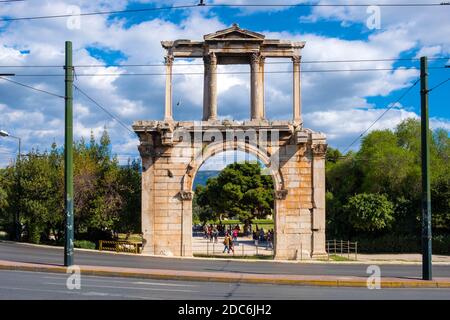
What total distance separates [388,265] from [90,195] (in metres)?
16.5

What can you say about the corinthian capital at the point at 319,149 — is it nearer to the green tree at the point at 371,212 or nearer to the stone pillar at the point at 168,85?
the stone pillar at the point at 168,85

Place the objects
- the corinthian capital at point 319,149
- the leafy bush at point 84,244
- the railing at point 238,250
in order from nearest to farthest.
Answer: the corinthian capital at point 319,149, the leafy bush at point 84,244, the railing at point 238,250

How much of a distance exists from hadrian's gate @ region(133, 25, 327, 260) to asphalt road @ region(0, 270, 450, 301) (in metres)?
11.9

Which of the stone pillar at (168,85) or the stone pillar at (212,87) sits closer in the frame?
the stone pillar at (212,87)

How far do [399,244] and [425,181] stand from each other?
20.6 m

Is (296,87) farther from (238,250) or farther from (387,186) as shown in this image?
(387,186)

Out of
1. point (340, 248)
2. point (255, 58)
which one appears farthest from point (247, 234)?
point (255, 58)

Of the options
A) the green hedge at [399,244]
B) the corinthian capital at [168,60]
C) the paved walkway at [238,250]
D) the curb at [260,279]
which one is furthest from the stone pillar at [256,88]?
the green hedge at [399,244]

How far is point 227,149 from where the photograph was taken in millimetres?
28531

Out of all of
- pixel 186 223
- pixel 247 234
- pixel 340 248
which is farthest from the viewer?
pixel 247 234

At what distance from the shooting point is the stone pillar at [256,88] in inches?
1142

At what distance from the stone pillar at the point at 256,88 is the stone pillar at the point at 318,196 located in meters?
3.16
